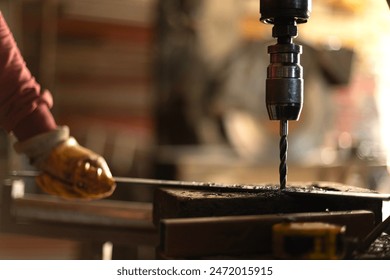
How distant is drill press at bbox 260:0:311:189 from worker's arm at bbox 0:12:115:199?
29cm

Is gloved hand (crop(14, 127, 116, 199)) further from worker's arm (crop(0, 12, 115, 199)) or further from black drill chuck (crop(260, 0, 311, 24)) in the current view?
black drill chuck (crop(260, 0, 311, 24))

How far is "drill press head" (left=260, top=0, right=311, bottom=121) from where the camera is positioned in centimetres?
90

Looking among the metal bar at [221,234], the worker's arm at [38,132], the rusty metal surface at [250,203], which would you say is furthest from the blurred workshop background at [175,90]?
the metal bar at [221,234]

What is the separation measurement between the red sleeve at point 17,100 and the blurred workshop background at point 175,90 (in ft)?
6.20

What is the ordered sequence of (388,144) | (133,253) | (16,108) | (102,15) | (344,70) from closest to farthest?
(16,108)
(133,253)
(344,70)
(102,15)
(388,144)

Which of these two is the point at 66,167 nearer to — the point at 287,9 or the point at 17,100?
the point at 17,100

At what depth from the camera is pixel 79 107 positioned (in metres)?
Result: 3.44

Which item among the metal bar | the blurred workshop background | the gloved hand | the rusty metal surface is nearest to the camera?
the metal bar

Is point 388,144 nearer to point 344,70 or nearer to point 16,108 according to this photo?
point 344,70

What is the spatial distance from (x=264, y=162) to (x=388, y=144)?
951 millimetres

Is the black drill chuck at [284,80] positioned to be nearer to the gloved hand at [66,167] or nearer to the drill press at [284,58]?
the drill press at [284,58]

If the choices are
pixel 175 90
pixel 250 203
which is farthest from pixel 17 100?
pixel 175 90

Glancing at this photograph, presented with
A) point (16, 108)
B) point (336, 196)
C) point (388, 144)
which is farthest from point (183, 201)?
point (388, 144)

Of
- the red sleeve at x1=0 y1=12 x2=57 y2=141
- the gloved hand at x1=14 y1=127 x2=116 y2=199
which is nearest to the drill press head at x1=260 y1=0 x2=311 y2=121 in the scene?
the gloved hand at x1=14 y1=127 x2=116 y2=199
